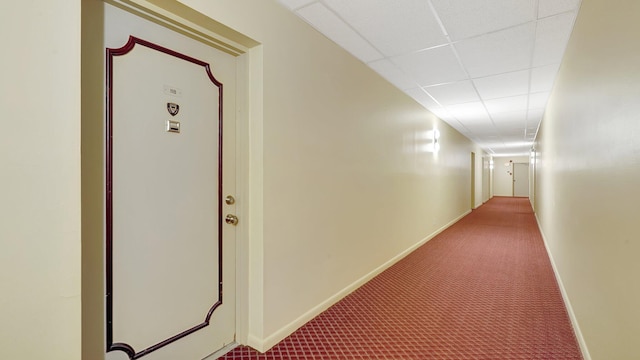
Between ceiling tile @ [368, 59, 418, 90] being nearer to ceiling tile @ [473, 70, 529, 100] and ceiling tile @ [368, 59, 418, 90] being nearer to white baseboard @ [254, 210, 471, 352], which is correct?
ceiling tile @ [473, 70, 529, 100]

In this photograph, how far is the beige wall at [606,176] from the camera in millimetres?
1341

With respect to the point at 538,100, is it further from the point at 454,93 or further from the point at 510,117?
the point at 454,93

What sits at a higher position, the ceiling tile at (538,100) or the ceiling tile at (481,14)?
the ceiling tile at (481,14)

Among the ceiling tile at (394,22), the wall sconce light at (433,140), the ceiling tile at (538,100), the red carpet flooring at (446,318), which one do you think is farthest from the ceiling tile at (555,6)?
the wall sconce light at (433,140)

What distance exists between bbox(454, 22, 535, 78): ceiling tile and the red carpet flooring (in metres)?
2.62

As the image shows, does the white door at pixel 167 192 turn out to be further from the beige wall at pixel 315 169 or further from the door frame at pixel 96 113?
the beige wall at pixel 315 169

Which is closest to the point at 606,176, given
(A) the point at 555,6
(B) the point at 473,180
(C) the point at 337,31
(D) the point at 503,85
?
(A) the point at 555,6

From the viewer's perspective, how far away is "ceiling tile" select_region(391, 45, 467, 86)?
10.7 ft

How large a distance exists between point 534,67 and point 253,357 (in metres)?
4.32

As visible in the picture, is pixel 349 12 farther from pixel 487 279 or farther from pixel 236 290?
pixel 487 279

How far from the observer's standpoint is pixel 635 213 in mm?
1321

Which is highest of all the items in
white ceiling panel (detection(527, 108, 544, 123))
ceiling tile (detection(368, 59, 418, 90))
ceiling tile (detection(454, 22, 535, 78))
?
ceiling tile (detection(368, 59, 418, 90))

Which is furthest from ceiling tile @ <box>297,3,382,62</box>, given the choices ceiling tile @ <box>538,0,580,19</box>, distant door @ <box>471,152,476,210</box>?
distant door @ <box>471,152,476,210</box>
